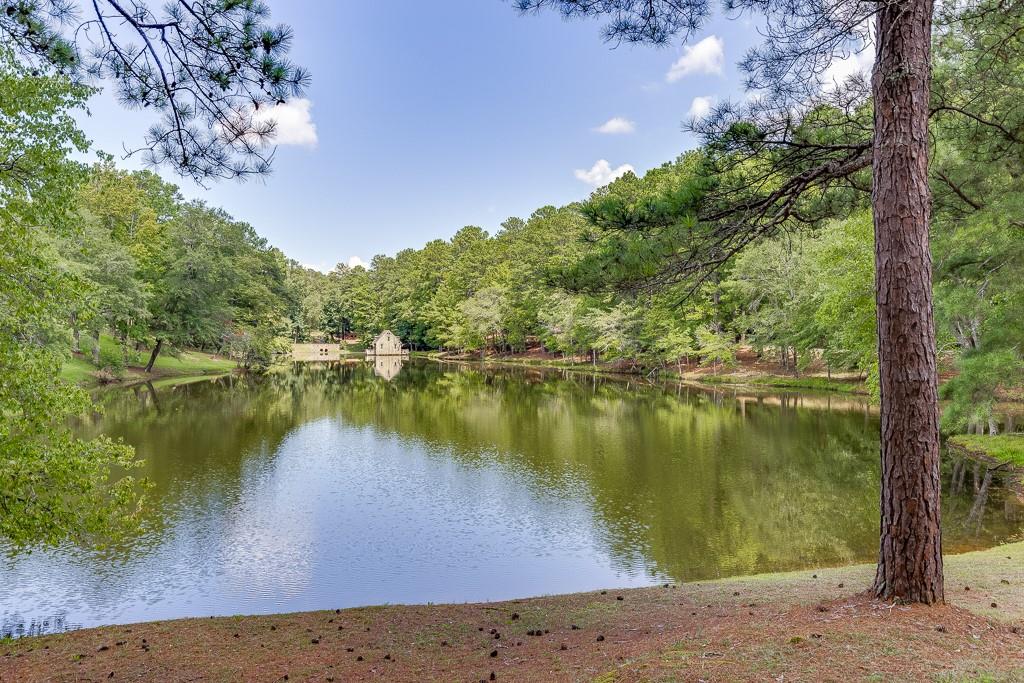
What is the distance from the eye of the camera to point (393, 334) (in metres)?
78.1

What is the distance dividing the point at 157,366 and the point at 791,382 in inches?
1537

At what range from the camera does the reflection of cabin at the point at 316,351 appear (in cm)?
7543

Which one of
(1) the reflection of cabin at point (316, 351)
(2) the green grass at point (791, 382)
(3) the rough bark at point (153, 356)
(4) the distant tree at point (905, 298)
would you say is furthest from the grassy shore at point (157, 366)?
(2) the green grass at point (791, 382)

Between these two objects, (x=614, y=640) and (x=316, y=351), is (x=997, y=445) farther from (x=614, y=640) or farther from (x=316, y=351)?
(x=316, y=351)

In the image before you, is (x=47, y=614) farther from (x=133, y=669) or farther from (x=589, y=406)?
(x=589, y=406)

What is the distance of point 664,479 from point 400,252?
277 feet

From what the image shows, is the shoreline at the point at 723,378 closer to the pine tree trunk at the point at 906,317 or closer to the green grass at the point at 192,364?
the pine tree trunk at the point at 906,317

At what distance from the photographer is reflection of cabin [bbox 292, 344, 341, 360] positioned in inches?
2969

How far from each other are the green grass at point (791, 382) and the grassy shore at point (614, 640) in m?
24.0

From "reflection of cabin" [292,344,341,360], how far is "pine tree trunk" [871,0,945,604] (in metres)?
73.3

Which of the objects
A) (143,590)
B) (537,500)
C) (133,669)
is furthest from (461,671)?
(537,500)

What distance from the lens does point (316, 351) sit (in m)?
81.1

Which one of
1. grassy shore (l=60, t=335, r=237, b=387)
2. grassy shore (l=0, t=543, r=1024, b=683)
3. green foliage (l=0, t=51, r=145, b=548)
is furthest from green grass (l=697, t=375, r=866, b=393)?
grassy shore (l=60, t=335, r=237, b=387)

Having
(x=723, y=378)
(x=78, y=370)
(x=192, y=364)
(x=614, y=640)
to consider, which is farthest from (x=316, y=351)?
(x=614, y=640)
